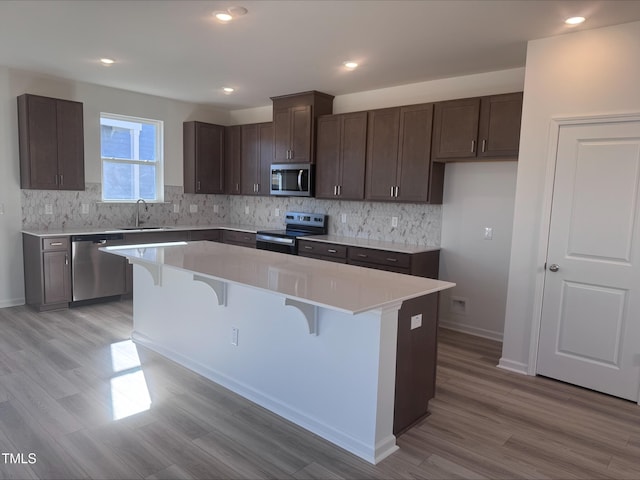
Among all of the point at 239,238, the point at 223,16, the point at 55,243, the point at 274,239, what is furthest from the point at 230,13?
the point at 239,238

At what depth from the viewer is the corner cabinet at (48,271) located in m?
4.72

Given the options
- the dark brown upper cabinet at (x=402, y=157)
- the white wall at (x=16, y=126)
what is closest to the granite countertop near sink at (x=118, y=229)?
the white wall at (x=16, y=126)

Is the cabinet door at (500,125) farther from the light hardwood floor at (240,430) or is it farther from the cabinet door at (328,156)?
the light hardwood floor at (240,430)

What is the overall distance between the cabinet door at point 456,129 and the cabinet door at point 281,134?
204 cm

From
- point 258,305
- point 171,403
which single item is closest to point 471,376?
point 258,305

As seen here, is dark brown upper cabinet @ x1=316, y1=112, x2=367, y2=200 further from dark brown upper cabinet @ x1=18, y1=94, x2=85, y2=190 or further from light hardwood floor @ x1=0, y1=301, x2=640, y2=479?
dark brown upper cabinet @ x1=18, y1=94, x2=85, y2=190

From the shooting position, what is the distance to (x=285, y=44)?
3672 millimetres

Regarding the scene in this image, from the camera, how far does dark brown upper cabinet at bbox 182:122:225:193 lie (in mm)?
6316

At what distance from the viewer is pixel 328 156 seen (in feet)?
17.5

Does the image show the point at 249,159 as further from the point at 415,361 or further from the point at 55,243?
the point at 415,361

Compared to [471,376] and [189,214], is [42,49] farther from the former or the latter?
[471,376]

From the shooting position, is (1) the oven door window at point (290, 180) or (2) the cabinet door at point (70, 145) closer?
(2) the cabinet door at point (70, 145)

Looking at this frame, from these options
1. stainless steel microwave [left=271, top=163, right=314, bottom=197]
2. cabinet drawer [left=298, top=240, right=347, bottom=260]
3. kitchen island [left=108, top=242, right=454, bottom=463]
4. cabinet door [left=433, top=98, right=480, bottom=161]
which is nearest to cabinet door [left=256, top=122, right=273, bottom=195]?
stainless steel microwave [left=271, top=163, right=314, bottom=197]

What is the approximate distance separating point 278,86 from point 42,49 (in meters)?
2.35
